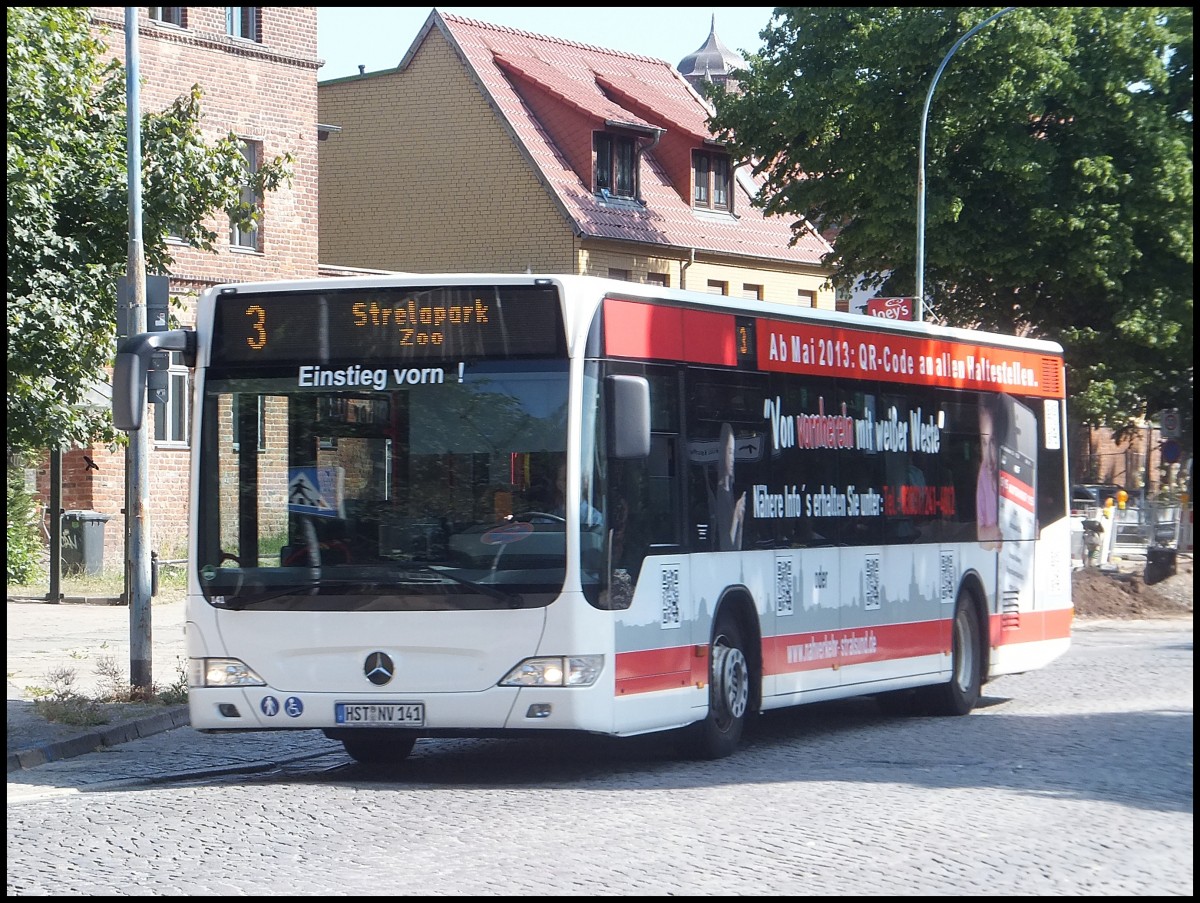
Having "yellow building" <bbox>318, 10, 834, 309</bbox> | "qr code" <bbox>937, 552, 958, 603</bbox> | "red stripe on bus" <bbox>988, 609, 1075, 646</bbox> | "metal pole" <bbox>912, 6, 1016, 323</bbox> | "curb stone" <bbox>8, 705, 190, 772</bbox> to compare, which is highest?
"yellow building" <bbox>318, 10, 834, 309</bbox>

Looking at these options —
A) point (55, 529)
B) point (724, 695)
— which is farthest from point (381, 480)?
point (55, 529)

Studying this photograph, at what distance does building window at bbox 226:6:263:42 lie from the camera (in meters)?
33.7

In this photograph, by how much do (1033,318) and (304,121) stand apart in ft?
44.8

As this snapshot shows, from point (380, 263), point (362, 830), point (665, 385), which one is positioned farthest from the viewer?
point (380, 263)

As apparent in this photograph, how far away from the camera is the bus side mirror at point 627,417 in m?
10.5

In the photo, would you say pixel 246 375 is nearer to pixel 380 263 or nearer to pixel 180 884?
pixel 180 884

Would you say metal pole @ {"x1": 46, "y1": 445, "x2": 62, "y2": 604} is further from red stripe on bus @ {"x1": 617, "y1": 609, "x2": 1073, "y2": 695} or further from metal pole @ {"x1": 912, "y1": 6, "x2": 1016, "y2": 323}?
red stripe on bus @ {"x1": 617, "y1": 609, "x2": 1073, "y2": 695}

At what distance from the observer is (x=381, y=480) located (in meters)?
10.6

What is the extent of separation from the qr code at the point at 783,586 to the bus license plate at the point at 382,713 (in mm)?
2940

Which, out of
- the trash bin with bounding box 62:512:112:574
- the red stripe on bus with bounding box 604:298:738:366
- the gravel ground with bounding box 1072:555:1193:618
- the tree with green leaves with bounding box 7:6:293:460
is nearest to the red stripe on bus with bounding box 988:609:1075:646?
the red stripe on bus with bounding box 604:298:738:366

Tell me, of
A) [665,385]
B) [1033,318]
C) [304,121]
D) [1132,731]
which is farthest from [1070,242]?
[665,385]

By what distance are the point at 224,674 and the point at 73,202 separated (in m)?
7.32

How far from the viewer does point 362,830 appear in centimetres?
889

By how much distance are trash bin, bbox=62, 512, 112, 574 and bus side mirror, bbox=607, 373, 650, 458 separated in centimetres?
2004
